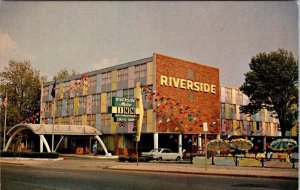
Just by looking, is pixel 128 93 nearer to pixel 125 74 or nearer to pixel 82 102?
pixel 125 74

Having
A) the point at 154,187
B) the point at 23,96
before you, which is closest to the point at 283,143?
the point at 154,187

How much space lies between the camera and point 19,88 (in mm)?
51906

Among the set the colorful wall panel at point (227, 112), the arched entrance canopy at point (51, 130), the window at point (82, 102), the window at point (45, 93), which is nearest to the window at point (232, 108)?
the colorful wall panel at point (227, 112)

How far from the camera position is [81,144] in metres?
51.9

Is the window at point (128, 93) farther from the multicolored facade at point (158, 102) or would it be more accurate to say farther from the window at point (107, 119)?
the window at point (107, 119)

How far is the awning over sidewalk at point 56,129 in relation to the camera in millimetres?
39906

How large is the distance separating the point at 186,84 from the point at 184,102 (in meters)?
2.25

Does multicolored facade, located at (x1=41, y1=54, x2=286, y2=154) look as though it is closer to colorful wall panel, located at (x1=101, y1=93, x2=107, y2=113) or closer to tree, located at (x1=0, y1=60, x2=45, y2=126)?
colorful wall panel, located at (x1=101, y1=93, x2=107, y2=113)

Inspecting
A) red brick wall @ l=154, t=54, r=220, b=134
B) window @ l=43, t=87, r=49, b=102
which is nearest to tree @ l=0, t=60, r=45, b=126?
window @ l=43, t=87, r=49, b=102

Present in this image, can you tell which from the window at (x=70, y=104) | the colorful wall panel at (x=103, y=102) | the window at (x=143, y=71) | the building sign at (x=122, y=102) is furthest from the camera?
the window at (x=70, y=104)

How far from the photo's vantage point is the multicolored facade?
41.8 metres

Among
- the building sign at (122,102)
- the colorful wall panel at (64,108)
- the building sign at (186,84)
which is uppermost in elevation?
the building sign at (186,84)

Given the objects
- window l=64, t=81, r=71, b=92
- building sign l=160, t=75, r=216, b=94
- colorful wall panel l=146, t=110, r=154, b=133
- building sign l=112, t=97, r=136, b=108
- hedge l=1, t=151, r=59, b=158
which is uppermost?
window l=64, t=81, r=71, b=92

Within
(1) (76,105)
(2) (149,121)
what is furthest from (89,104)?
(2) (149,121)
